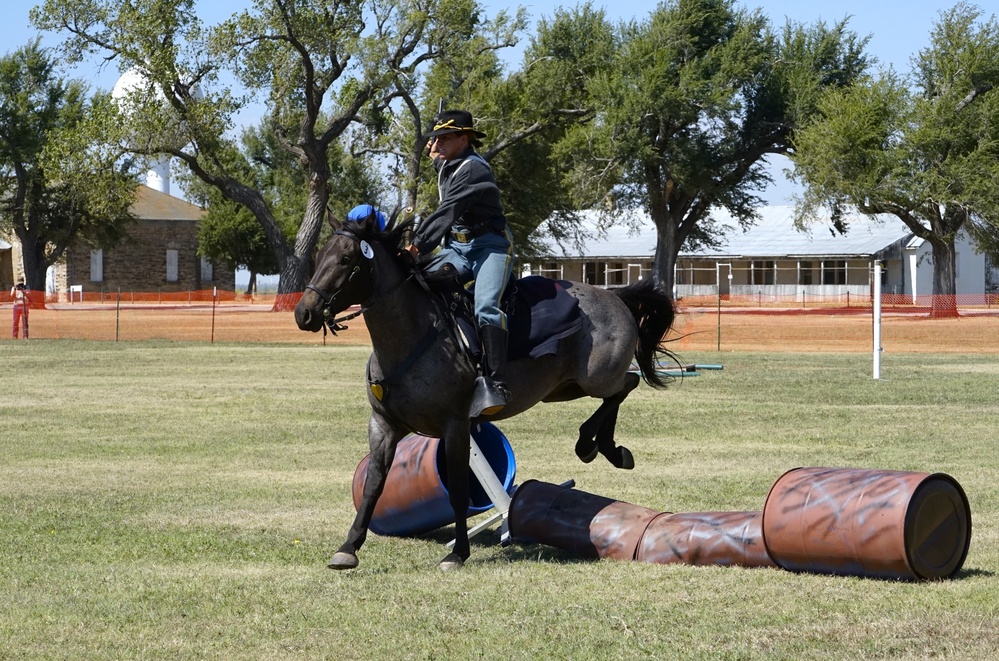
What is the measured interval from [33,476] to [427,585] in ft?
19.3

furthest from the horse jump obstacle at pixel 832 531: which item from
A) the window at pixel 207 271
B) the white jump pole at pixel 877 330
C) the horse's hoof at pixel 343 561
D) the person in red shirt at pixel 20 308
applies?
the window at pixel 207 271

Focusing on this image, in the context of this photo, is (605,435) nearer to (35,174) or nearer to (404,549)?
(404,549)

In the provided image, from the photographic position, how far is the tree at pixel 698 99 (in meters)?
54.0

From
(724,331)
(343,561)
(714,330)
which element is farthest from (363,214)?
(724,331)

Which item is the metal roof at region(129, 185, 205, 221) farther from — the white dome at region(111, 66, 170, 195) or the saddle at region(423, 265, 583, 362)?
the saddle at region(423, 265, 583, 362)

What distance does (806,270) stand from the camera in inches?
2972

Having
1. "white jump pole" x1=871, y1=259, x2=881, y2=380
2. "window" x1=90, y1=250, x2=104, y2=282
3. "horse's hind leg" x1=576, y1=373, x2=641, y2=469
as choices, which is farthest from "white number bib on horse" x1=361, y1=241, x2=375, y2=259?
"window" x1=90, y1=250, x2=104, y2=282

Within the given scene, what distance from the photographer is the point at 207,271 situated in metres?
84.2

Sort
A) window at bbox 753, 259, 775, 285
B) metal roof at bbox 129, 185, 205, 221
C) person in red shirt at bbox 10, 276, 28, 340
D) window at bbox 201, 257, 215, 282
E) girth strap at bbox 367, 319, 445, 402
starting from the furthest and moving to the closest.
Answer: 1. window at bbox 201, 257, 215, 282
2. metal roof at bbox 129, 185, 205, 221
3. window at bbox 753, 259, 775, 285
4. person in red shirt at bbox 10, 276, 28, 340
5. girth strap at bbox 367, 319, 445, 402

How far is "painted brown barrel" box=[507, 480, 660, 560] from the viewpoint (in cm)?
763

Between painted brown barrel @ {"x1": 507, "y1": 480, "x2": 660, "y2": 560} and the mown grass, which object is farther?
painted brown barrel @ {"x1": 507, "y1": 480, "x2": 660, "y2": 560}

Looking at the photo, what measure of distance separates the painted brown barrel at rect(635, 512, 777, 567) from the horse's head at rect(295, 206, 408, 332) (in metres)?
2.19

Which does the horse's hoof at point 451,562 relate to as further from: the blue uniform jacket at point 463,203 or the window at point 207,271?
the window at point 207,271

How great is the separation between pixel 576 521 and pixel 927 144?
44625mm
